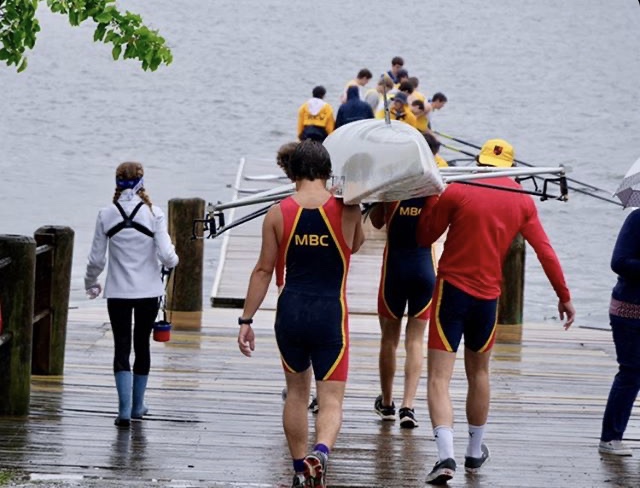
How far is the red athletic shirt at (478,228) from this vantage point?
791cm

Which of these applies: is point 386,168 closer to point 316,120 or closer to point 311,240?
point 311,240

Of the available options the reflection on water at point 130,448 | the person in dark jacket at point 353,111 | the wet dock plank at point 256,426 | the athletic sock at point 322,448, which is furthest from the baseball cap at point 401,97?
the athletic sock at point 322,448

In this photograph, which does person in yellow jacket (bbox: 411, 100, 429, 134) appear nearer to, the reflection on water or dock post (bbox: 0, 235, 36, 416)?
dock post (bbox: 0, 235, 36, 416)

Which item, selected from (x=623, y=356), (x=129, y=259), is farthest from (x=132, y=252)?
(x=623, y=356)

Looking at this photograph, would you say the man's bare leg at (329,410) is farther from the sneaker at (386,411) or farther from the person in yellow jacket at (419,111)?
the person in yellow jacket at (419,111)

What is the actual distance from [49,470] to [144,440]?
1011 mm

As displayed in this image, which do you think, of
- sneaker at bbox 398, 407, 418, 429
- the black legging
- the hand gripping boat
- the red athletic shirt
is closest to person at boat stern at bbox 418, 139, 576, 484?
the red athletic shirt

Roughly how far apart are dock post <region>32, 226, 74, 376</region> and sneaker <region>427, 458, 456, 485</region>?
3899 mm

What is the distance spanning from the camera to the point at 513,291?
46.0 ft

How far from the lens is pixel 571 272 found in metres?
30.7

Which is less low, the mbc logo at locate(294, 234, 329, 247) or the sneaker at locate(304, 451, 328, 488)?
the mbc logo at locate(294, 234, 329, 247)

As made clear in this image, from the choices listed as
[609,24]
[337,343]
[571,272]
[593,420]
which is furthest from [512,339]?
[609,24]

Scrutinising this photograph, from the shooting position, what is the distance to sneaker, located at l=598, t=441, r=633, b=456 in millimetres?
8656

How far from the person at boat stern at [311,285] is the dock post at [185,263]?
6482 mm
